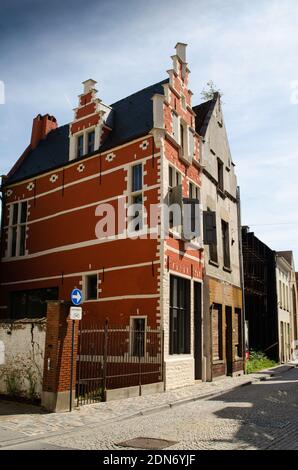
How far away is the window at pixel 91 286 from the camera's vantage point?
1802cm

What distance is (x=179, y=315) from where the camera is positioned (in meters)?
17.2

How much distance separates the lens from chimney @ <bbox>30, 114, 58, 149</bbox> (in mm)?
24953

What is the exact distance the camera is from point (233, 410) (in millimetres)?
11062

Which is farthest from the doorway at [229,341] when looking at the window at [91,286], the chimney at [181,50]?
the chimney at [181,50]

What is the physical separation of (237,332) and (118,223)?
10.4 meters

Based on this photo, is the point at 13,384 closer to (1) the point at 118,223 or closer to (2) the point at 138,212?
(1) the point at 118,223

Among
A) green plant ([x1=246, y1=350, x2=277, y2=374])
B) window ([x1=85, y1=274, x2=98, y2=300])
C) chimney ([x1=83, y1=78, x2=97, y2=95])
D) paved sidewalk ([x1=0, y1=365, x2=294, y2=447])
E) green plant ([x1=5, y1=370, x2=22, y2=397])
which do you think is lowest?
green plant ([x1=246, y1=350, x2=277, y2=374])

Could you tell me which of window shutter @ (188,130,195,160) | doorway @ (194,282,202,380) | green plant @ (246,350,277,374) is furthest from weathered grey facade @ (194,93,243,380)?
green plant @ (246,350,277,374)

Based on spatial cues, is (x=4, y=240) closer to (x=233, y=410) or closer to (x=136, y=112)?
(x=136, y=112)

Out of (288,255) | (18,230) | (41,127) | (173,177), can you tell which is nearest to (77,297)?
(173,177)

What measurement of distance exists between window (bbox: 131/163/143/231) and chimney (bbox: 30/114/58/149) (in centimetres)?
952

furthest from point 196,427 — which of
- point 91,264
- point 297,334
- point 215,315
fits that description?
point 297,334

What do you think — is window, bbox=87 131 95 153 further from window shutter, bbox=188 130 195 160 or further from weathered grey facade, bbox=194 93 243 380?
weathered grey facade, bbox=194 93 243 380
